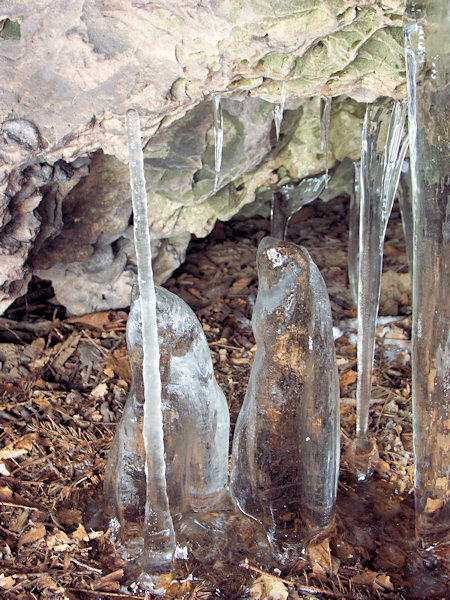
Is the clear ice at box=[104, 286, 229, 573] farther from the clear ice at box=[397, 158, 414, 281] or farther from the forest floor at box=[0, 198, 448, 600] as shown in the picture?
the clear ice at box=[397, 158, 414, 281]

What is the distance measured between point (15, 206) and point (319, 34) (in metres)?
1.27

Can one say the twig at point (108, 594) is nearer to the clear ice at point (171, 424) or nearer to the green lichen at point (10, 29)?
the clear ice at point (171, 424)

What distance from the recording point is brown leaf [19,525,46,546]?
215cm

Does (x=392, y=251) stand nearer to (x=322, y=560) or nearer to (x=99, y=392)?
(x=99, y=392)

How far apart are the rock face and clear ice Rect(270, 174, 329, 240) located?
2.97 feet

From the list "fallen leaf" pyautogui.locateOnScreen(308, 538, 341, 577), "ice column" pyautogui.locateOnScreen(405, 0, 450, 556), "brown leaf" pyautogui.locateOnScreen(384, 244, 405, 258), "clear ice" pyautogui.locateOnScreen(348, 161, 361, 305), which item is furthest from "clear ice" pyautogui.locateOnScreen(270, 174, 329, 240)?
"fallen leaf" pyautogui.locateOnScreen(308, 538, 341, 577)

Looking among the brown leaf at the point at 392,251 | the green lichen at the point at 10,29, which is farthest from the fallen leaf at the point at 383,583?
the brown leaf at the point at 392,251

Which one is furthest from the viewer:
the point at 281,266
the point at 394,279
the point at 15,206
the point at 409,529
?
the point at 394,279

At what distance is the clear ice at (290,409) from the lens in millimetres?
1984

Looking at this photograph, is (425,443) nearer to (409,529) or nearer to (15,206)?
(409,529)

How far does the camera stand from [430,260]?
2.04m

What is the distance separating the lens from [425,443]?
2.17m

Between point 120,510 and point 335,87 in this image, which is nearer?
point 120,510

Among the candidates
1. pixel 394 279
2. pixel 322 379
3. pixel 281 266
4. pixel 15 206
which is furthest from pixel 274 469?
pixel 394 279
